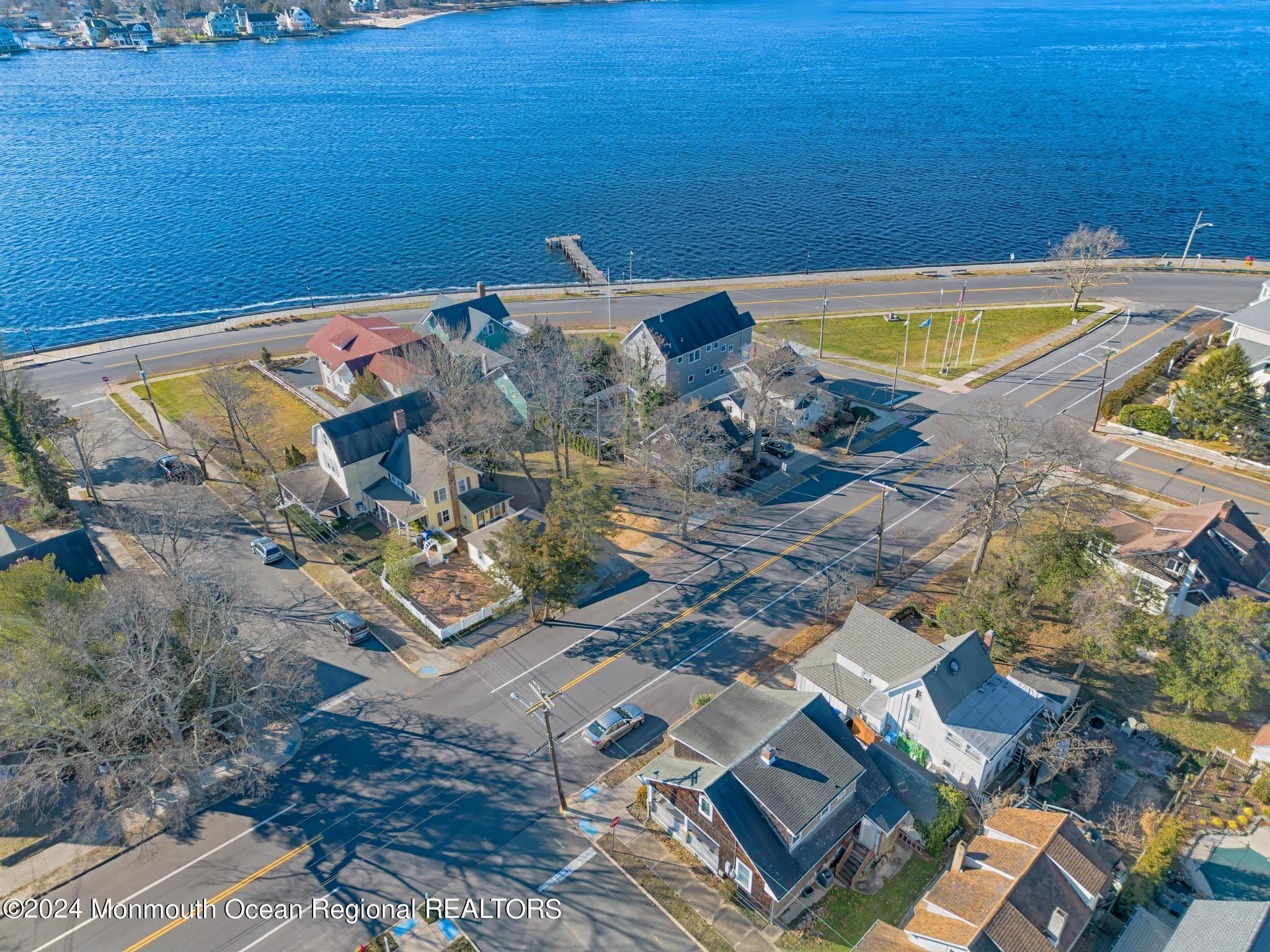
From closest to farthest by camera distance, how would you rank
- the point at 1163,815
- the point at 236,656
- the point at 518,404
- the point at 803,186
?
1. the point at 1163,815
2. the point at 236,656
3. the point at 518,404
4. the point at 803,186

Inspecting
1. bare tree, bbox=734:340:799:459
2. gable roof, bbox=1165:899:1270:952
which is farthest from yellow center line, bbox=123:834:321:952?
bare tree, bbox=734:340:799:459

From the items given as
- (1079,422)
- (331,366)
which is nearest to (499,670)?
(331,366)

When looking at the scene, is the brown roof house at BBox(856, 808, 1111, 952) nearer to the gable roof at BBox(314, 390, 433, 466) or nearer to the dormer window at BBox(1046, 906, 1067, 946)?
the dormer window at BBox(1046, 906, 1067, 946)

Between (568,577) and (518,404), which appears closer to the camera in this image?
(568,577)

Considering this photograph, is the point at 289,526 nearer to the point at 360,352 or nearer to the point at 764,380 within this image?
the point at 360,352

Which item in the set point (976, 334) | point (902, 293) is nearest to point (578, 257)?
point (902, 293)

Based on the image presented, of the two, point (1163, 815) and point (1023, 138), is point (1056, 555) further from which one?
point (1023, 138)
